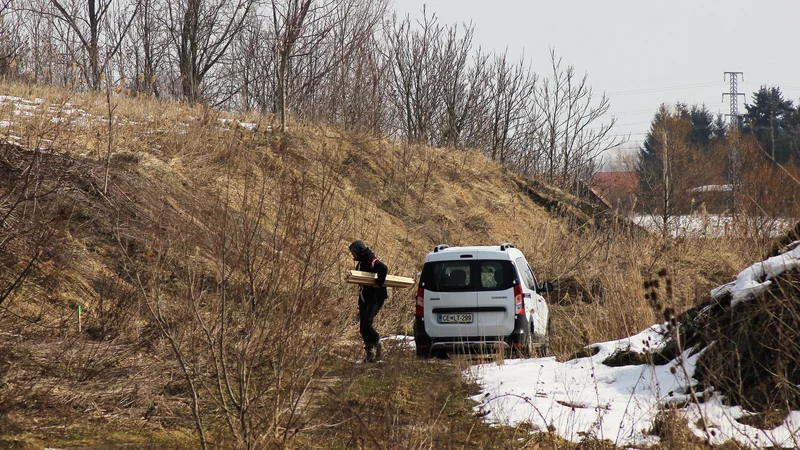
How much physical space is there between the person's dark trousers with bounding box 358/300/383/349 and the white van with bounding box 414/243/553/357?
2.52ft

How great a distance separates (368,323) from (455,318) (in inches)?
52.1

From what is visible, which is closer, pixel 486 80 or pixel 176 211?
pixel 176 211

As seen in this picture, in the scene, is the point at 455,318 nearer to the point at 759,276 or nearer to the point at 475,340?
the point at 475,340

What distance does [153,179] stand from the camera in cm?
1653

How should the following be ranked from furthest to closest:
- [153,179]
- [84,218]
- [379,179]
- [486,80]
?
[486,80]
[379,179]
[153,179]
[84,218]

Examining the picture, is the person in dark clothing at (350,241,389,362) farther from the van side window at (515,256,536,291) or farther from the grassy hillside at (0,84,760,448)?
the van side window at (515,256,536,291)

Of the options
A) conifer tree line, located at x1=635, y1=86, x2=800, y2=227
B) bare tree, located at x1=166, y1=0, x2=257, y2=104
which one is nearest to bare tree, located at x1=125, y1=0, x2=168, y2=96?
bare tree, located at x1=166, y1=0, x2=257, y2=104

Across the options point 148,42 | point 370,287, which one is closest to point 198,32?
point 148,42

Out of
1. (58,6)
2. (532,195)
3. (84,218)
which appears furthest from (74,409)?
(58,6)

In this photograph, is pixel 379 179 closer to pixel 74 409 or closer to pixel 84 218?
pixel 84 218

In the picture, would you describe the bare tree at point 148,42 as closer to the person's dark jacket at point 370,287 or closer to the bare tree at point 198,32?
the bare tree at point 198,32

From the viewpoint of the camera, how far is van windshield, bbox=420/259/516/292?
12172mm

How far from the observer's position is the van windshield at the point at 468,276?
12.2 meters

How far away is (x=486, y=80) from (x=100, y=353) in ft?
98.4
